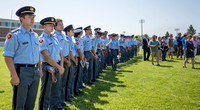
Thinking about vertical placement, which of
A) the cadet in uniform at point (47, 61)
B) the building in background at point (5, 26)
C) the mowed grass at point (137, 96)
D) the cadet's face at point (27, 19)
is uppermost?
the building in background at point (5, 26)

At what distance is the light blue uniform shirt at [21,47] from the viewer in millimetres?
2594

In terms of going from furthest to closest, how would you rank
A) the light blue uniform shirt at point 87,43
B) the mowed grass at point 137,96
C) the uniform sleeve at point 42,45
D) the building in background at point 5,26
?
the building in background at point 5,26
the light blue uniform shirt at point 87,43
the mowed grass at point 137,96
the uniform sleeve at point 42,45

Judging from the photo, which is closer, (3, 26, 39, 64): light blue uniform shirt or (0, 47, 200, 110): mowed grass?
(3, 26, 39, 64): light blue uniform shirt

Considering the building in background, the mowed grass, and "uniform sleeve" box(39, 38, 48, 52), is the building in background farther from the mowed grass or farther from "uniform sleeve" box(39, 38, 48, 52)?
"uniform sleeve" box(39, 38, 48, 52)

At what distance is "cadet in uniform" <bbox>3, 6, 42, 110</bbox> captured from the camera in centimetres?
258

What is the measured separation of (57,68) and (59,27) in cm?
129

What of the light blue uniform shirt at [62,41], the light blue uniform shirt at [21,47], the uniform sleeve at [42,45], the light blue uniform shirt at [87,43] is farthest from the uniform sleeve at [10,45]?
the light blue uniform shirt at [87,43]

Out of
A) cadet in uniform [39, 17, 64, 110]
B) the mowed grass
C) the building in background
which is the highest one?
the building in background

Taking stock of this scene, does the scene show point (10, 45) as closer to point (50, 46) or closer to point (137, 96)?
point (50, 46)

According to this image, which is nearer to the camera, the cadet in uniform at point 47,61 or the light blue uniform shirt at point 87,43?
the cadet in uniform at point 47,61

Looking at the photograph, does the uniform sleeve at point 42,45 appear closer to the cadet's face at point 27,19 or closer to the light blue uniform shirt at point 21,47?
the light blue uniform shirt at point 21,47

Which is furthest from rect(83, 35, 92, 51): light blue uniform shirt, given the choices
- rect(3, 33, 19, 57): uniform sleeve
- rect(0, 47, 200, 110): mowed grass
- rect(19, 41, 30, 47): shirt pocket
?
A: rect(3, 33, 19, 57): uniform sleeve

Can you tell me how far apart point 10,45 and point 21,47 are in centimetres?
17

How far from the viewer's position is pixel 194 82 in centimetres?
709
